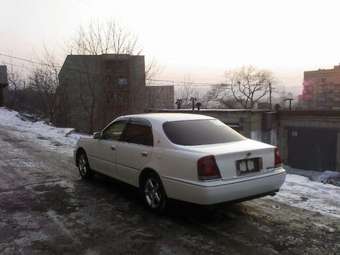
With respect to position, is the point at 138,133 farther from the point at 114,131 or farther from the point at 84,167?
the point at 84,167

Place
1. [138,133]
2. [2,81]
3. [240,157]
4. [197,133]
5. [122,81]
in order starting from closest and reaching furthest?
[240,157], [197,133], [138,133], [122,81], [2,81]

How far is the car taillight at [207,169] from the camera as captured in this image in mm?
5398

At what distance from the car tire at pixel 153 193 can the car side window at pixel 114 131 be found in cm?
124

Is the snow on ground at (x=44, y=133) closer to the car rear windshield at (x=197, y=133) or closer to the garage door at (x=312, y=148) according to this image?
the car rear windshield at (x=197, y=133)

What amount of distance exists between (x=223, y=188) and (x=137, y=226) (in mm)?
1258

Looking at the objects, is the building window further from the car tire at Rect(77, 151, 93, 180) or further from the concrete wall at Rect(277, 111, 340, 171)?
the car tire at Rect(77, 151, 93, 180)

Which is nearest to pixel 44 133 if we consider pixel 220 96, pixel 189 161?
pixel 189 161

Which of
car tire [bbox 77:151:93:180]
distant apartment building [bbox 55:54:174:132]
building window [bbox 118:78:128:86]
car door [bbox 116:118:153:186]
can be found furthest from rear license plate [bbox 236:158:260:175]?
building window [bbox 118:78:128:86]

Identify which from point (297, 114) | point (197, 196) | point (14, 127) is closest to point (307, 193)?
point (197, 196)

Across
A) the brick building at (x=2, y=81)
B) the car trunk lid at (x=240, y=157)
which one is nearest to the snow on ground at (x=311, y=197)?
the car trunk lid at (x=240, y=157)

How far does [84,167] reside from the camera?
855cm

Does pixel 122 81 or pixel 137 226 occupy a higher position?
pixel 122 81

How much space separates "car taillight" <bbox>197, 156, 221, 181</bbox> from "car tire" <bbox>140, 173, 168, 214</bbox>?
2.70ft

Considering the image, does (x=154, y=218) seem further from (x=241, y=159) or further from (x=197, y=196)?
(x=241, y=159)
